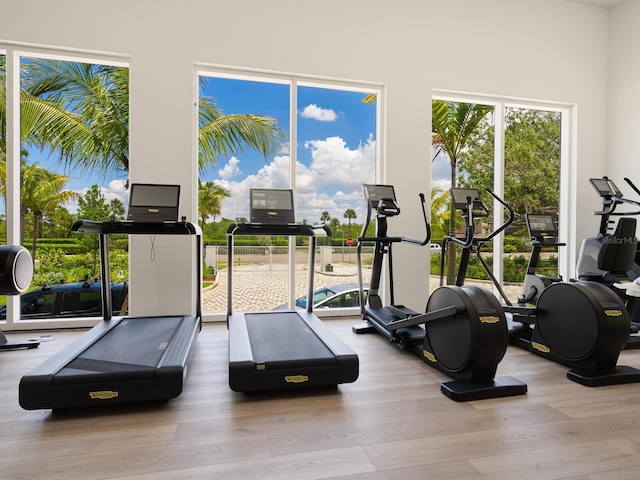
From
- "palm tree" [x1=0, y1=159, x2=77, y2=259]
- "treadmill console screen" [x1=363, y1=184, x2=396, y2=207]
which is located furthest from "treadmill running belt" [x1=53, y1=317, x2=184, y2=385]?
"treadmill console screen" [x1=363, y1=184, x2=396, y2=207]

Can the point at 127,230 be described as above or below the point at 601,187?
below

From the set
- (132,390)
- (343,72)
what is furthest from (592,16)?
(132,390)

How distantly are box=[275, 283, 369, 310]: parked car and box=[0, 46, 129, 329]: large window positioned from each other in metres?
2.31

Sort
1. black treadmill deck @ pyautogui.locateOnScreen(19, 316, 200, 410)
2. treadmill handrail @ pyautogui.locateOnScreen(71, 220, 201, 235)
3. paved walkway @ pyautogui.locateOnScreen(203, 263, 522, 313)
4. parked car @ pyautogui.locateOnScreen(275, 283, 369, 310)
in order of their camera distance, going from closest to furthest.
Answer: black treadmill deck @ pyautogui.locateOnScreen(19, 316, 200, 410)
treadmill handrail @ pyautogui.locateOnScreen(71, 220, 201, 235)
paved walkway @ pyautogui.locateOnScreen(203, 263, 522, 313)
parked car @ pyautogui.locateOnScreen(275, 283, 369, 310)

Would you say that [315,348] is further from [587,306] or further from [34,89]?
[34,89]

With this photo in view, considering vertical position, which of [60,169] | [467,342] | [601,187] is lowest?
[467,342]

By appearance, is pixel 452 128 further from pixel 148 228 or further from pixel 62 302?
pixel 62 302

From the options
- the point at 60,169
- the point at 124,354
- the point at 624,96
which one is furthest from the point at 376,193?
the point at 624,96

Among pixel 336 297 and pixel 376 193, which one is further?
pixel 336 297

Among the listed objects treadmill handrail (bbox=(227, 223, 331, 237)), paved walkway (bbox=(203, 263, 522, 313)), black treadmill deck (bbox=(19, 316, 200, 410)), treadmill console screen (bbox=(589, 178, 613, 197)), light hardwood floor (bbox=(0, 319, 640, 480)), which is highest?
treadmill console screen (bbox=(589, 178, 613, 197))

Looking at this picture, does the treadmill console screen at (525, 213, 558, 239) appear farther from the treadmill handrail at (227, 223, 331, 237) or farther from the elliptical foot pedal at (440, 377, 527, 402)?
the treadmill handrail at (227, 223, 331, 237)

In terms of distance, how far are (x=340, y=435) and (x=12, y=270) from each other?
10.4 ft

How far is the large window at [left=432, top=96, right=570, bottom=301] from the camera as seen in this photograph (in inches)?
215

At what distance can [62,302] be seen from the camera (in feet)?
14.5
